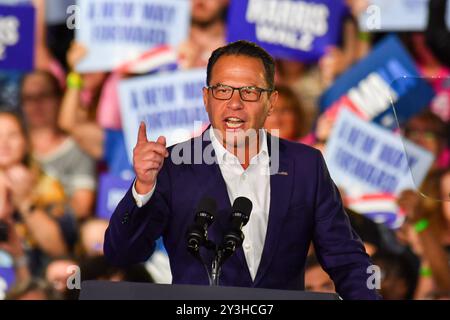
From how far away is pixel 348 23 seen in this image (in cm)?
566

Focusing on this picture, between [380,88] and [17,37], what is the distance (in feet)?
7.02

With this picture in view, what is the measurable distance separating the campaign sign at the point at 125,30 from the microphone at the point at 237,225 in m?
3.25

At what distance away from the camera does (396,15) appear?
222 inches

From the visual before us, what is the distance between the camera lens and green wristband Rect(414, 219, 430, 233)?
564cm

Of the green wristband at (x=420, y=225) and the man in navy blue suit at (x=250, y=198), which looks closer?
the man in navy blue suit at (x=250, y=198)

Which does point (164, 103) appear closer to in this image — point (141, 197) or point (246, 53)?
point (246, 53)

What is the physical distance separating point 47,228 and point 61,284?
345mm

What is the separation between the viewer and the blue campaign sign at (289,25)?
5625mm

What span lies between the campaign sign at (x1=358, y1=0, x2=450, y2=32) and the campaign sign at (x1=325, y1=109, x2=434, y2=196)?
547 millimetres

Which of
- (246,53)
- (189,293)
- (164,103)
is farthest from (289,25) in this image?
(189,293)

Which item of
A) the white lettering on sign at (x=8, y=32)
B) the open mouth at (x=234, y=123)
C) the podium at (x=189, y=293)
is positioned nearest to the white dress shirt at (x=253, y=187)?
the open mouth at (x=234, y=123)

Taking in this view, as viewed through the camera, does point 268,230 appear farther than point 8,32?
No

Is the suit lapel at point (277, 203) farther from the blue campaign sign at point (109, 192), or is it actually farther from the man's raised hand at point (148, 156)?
the blue campaign sign at point (109, 192)

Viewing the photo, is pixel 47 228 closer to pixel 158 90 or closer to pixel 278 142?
pixel 158 90
